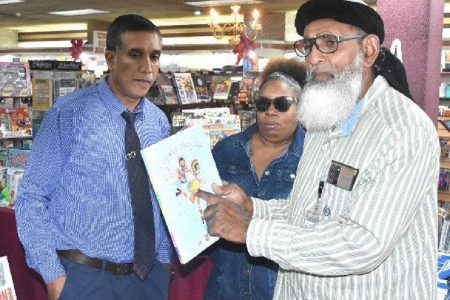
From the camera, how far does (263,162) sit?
2.43 meters

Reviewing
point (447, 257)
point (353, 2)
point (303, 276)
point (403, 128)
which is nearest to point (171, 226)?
point (303, 276)

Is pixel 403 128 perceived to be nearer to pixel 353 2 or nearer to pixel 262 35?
pixel 353 2

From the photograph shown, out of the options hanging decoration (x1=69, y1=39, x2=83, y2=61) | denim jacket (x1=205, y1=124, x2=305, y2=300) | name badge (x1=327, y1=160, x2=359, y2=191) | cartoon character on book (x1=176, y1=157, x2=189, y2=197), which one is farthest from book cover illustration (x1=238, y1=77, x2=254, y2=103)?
hanging decoration (x1=69, y1=39, x2=83, y2=61)

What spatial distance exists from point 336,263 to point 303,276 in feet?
0.87

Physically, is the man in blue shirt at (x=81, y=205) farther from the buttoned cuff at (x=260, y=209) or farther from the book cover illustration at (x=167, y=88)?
the book cover illustration at (x=167, y=88)

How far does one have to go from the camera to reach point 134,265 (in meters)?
2.18

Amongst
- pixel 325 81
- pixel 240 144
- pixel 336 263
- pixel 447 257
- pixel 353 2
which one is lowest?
pixel 447 257

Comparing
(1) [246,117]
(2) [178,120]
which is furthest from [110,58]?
(1) [246,117]

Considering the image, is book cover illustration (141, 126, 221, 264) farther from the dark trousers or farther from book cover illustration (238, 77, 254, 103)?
book cover illustration (238, 77, 254, 103)

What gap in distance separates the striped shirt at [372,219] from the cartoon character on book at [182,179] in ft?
0.93

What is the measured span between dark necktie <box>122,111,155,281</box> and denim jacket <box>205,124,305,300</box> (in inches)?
11.9

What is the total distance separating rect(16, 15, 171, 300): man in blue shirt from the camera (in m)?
2.11

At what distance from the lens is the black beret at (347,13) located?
1647 mm

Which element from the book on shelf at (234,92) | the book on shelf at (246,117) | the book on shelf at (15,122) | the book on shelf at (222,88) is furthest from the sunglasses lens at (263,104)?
the book on shelf at (15,122)
